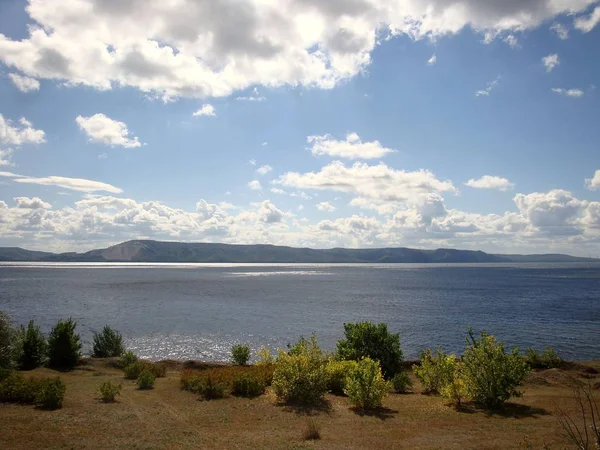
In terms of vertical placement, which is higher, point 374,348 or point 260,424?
point 374,348

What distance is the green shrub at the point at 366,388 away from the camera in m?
23.0

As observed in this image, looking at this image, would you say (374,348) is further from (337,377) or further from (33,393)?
(33,393)

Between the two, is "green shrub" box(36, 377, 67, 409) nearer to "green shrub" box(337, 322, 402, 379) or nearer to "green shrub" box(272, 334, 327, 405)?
"green shrub" box(272, 334, 327, 405)

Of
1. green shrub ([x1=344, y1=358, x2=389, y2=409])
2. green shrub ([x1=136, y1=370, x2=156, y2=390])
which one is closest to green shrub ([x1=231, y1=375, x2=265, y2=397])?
green shrub ([x1=344, y1=358, x2=389, y2=409])

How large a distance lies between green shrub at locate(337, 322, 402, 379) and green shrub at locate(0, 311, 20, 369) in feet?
85.5

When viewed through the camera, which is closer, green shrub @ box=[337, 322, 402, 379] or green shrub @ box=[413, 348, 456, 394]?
green shrub @ box=[413, 348, 456, 394]

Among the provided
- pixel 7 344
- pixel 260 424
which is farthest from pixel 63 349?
pixel 260 424

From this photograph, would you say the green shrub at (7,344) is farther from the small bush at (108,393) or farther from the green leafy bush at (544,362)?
the green leafy bush at (544,362)

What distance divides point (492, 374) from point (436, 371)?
561 cm

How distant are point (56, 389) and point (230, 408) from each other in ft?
29.3

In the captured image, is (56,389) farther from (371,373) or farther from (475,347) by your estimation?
(475,347)

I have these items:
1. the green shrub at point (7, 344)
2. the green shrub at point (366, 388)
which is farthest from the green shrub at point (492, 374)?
the green shrub at point (7, 344)

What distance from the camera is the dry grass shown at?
1719cm

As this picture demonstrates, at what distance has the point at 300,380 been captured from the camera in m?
24.8
